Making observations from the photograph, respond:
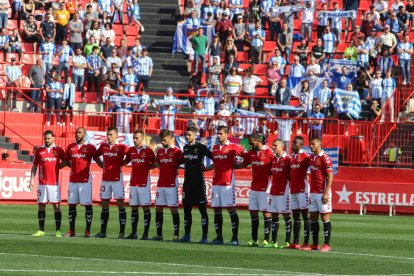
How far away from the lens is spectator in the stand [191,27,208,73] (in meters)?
47.5

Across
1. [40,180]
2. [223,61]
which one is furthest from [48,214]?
[223,61]

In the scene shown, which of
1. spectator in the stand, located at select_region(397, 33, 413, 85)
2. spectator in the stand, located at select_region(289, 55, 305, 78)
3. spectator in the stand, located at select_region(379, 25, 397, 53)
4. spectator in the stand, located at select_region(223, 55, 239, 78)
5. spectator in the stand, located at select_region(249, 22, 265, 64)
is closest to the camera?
spectator in the stand, located at select_region(289, 55, 305, 78)

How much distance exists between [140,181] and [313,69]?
19.6 meters

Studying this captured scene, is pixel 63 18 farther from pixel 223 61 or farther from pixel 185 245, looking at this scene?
pixel 185 245

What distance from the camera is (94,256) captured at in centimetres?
2250

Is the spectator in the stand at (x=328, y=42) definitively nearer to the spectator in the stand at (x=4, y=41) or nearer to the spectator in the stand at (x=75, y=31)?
the spectator in the stand at (x=75, y=31)

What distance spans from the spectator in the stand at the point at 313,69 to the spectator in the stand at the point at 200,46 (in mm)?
4176

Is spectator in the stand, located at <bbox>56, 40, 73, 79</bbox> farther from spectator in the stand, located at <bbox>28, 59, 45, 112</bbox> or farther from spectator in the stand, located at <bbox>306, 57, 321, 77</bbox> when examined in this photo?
spectator in the stand, located at <bbox>306, 57, 321, 77</bbox>

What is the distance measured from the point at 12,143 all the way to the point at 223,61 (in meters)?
10.0

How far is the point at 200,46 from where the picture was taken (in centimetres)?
4759

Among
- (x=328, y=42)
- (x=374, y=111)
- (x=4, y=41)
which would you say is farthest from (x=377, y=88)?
(x=4, y=41)

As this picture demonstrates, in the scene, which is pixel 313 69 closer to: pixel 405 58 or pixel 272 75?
pixel 272 75

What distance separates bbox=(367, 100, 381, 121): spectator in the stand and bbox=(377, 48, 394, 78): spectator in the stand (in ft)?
7.39

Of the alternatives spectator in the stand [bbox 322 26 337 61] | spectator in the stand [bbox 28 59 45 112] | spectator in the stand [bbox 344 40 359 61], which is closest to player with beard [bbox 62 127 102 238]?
spectator in the stand [bbox 28 59 45 112]
